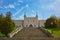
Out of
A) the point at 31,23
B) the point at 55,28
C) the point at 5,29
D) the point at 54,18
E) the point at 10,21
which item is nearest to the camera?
the point at 5,29

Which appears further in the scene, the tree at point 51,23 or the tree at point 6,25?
the tree at point 51,23

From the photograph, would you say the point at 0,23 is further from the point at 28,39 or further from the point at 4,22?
the point at 28,39

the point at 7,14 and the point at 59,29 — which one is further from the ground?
the point at 7,14

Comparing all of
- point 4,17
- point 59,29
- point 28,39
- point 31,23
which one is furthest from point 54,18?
point 31,23

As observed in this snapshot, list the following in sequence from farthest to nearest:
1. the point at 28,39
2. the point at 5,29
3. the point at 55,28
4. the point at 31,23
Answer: the point at 31,23
the point at 55,28
the point at 5,29
the point at 28,39

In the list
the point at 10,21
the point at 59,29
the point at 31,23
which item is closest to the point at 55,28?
the point at 59,29

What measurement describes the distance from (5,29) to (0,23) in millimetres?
581

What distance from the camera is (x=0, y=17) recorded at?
17.3 m

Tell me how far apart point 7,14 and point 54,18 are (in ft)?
28.5

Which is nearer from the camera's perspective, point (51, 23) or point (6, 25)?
point (6, 25)

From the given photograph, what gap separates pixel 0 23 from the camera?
52.7ft

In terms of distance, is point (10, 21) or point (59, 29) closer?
point (10, 21)

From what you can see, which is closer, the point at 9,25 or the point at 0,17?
the point at 9,25

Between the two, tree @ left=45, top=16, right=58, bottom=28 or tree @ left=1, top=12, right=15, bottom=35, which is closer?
tree @ left=1, top=12, right=15, bottom=35
